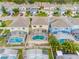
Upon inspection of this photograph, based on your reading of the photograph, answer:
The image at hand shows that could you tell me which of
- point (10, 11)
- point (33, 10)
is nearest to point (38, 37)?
point (10, 11)

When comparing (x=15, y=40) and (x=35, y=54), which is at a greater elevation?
(x=35, y=54)

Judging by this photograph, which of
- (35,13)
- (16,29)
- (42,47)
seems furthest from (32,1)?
(42,47)

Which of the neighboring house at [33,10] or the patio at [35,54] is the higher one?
the patio at [35,54]

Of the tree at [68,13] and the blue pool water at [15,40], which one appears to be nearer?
the blue pool water at [15,40]

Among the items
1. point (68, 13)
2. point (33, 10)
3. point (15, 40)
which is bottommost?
point (33, 10)

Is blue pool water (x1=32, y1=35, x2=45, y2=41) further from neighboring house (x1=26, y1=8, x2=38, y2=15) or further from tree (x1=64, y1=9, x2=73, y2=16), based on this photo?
tree (x1=64, y1=9, x2=73, y2=16)

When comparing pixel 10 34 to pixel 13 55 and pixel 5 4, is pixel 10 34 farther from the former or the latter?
pixel 5 4

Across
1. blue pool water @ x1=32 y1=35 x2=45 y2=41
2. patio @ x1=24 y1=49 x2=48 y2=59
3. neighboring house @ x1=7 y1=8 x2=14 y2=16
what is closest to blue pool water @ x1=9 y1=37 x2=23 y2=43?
blue pool water @ x1=32 y1=35 x2=45 y2=41

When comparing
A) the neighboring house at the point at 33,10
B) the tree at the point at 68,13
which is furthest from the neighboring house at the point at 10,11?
the tree at the point at 68,13

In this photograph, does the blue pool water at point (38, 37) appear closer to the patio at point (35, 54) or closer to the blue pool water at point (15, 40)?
the blue pool water at point (15, 40)

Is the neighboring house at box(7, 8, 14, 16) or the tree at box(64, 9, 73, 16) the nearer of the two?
the tree at box(64, 9, 73, 16)

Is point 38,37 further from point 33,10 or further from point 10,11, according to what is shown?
point 33,10
